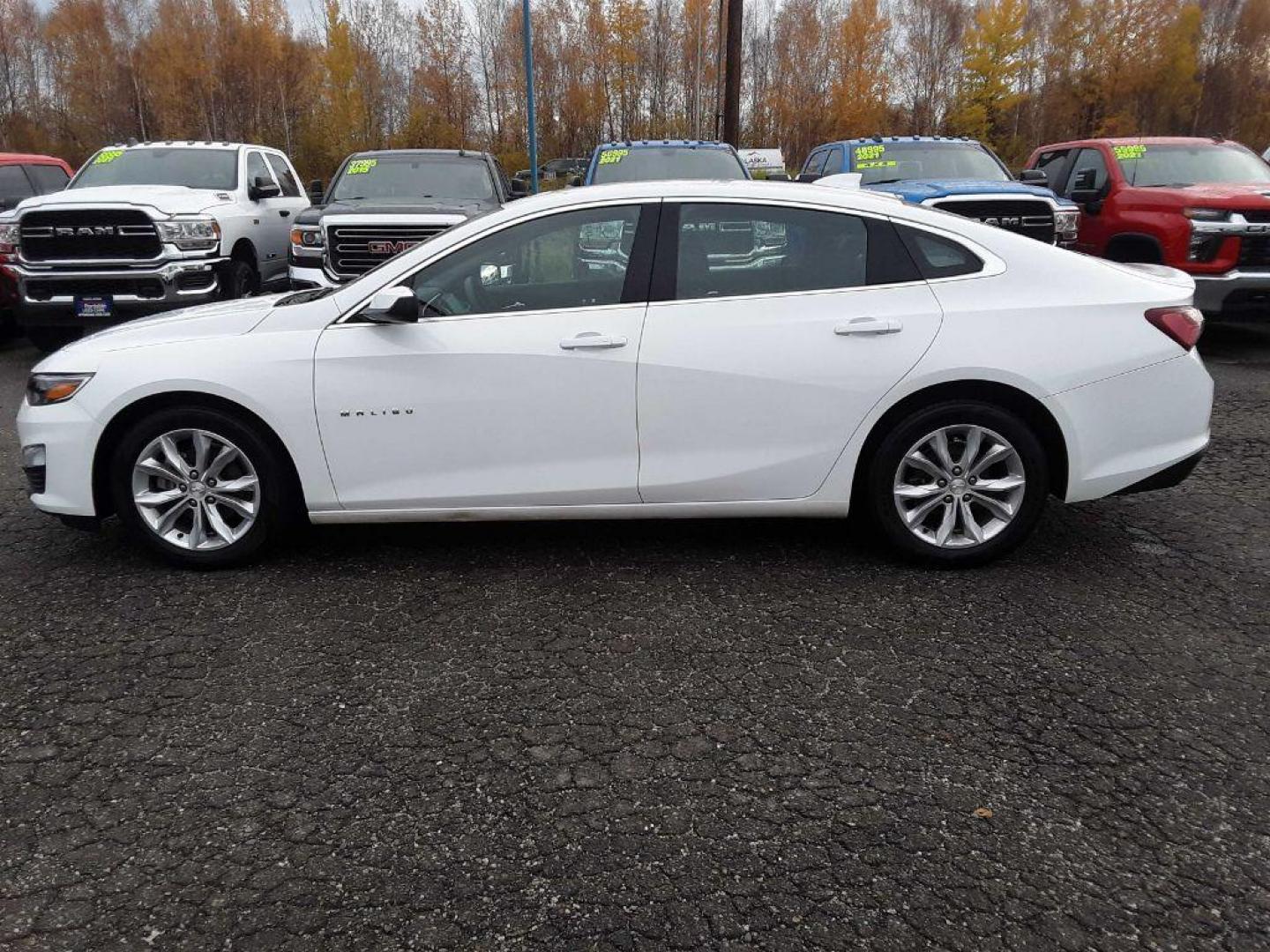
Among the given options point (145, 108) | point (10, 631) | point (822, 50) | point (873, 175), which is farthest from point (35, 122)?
point (10, 631)

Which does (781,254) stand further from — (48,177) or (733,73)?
(733,73)

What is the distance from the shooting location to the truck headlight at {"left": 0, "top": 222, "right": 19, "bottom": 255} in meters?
9.61

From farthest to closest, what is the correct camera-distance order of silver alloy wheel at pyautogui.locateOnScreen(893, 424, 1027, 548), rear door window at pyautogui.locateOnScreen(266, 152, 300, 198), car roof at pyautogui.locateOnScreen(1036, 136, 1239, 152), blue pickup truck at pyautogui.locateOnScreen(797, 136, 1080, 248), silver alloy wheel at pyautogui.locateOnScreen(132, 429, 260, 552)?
rear door window at pyautogui.locateOnScreen(266, 152, 300, 198) < car roof at pyautogui.locateOnScreen(1036, 136, 1239, 152) < blue pickup truck at pyautogui.locateOnScreen(797, 136, 1080, 248) < silver alloy wheel at pyautogui.locateOnScreen(132, 429, 260, 552) < silver alloy wheel at pyautogui.locateOnScreen(893, 424, 1027, 548)

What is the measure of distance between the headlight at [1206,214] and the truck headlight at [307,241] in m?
8.37

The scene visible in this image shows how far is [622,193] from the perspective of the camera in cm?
445

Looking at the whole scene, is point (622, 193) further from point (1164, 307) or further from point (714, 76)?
point (714, 76)

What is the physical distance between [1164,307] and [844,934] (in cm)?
320

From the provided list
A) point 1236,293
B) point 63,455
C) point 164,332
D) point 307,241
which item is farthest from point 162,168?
point 1236,293

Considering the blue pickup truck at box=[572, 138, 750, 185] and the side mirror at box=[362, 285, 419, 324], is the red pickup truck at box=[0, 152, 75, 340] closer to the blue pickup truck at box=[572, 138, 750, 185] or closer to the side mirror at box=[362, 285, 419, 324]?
the blue pickup truck at box=[572, 138, 750, 185]

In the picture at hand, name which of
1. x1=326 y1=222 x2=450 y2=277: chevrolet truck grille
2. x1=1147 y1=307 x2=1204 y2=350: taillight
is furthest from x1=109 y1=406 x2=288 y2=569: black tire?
x1=326 y1=222 x2=450 y2=277: chevrolet truck grille

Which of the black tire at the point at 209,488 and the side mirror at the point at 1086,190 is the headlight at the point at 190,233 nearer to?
the black tire at the point at 209,488

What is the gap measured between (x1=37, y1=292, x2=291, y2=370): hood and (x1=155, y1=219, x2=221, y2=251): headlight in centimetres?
533

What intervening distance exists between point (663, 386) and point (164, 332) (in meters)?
2.27

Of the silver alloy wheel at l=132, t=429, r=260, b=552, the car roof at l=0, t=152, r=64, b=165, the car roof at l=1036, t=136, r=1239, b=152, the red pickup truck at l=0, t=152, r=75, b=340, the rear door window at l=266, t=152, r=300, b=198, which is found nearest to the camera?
the silver alloy wheel at l=132, t=429, r=260, b=552
